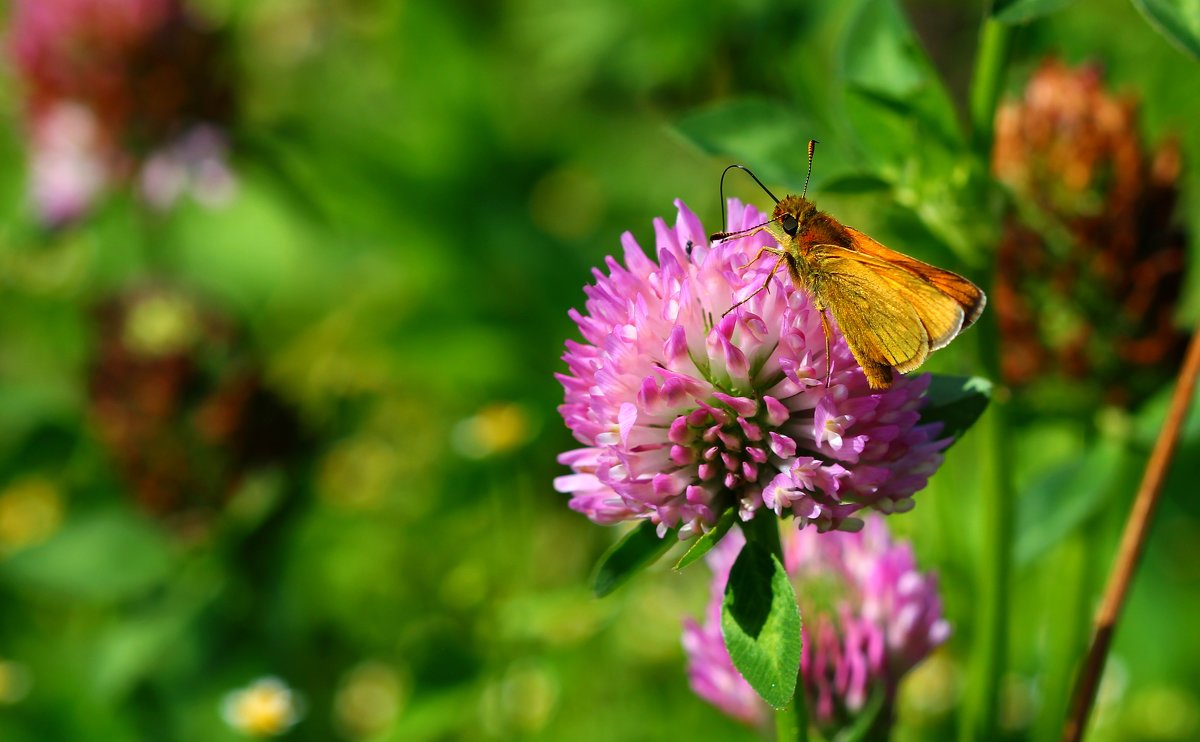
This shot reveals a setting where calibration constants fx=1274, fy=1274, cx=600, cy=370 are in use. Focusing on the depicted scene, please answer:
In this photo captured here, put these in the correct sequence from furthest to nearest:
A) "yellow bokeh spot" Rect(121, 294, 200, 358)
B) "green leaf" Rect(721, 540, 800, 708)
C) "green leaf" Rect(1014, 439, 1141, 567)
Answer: "yellow bokeh spot" Rect(121, 294, 200, 358) → "green leaf" Rect(1014, 439, 1141, 567) → "green leaf" Rect(721, 540, 800, 708)

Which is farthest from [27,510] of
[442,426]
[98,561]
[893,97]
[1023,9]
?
[1023,9]

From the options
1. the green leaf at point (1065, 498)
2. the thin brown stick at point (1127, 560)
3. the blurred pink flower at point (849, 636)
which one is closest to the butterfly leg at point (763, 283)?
the blurred pink flower at point (849, 636)

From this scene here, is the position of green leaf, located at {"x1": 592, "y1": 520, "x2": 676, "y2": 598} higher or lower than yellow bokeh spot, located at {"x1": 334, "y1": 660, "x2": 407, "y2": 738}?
lower

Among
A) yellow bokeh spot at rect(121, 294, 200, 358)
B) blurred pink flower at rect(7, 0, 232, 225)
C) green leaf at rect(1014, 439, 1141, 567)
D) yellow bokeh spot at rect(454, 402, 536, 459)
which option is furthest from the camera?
blurred pink flower at rect(7, 0, 232, 225)

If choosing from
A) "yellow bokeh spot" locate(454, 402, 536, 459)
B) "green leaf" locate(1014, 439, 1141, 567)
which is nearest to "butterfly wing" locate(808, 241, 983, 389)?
"green leaf" locate(1014, 439, 1141, 567)

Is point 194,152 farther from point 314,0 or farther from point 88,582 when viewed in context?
point 314,0

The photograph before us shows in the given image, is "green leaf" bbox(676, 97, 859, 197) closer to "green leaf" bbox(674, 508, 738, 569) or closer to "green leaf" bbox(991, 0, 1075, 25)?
"green leaf" bbox(991, 0, 1075, 25)

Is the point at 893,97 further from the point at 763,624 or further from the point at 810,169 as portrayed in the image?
the point at 763,624
